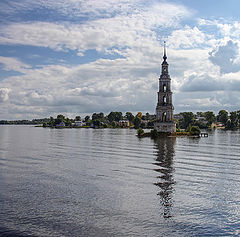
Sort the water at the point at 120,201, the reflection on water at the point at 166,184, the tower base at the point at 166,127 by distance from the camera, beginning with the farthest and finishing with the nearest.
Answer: the tower base at the point at 166,127 < the reflection on water at the point at 166,184 < the water at the point at 120,201

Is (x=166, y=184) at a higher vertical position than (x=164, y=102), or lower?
lower

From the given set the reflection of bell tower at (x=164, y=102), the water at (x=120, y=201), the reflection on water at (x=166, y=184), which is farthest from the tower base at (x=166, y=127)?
the water at (x=120, y=201)

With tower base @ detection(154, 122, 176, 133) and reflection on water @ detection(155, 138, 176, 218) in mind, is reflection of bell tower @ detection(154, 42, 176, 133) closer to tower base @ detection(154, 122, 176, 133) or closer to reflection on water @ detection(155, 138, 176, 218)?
tower base @ detection(154, 122, 176, 133)

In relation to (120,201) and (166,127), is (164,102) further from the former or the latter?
(120,201)

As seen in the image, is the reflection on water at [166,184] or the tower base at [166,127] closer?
the reflection on water at [166,184]

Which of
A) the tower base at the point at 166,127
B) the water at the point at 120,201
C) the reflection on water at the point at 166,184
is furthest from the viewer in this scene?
the tower base at the point at 166,127

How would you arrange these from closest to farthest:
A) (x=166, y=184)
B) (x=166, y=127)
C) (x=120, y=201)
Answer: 1. (x=120, y=201)
2. (x=166, y=184)
3. (x=166, y=127)

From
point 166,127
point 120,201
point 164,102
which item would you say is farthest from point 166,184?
point 164,102

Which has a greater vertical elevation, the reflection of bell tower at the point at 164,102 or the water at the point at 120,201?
the reflection of bell tower at the point at 164,102

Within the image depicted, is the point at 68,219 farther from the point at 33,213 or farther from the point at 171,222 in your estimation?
the point at 171,222

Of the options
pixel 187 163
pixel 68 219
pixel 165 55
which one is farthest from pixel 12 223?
pixel 165 55

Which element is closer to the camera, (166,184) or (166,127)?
(166,184)

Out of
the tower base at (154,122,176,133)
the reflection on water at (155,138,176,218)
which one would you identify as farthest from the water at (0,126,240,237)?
the tower base at (154,122,176,133)

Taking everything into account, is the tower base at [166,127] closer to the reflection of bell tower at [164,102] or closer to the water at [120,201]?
the reflection of bell tower at [164,102]
